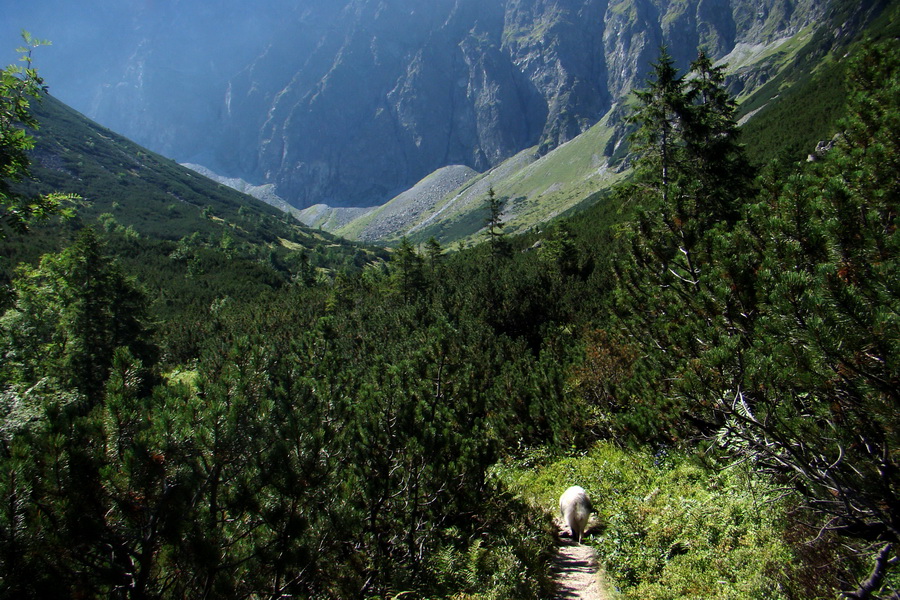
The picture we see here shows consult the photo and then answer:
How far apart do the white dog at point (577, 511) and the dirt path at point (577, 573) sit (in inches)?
7.8

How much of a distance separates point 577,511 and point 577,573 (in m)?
1.03

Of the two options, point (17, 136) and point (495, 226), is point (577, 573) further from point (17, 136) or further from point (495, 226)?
point (495, 226)

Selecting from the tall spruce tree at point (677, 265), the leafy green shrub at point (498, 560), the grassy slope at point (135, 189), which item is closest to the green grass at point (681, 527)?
the tall spruce tree at point (677, 265)

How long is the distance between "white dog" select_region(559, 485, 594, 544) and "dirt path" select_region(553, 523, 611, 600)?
198mm

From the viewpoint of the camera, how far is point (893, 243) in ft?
9.50

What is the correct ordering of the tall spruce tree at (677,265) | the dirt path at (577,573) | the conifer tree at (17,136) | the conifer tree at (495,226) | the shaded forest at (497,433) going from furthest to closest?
1. the conifer tree at (495,226)
2. the conifer tree at (17,136)
3. the dirt path at (577,573)
4. the tall spruce tree at (677,265)
5. the shaded forest at (497,433)

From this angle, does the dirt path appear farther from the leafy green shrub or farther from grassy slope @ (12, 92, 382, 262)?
grassy slope @ (12, 92, 382, 262)

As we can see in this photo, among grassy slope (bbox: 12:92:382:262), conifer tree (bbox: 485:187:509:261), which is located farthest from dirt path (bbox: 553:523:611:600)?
grassy slope (bbox: 12:92:382:262)

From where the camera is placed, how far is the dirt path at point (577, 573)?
5.38 m

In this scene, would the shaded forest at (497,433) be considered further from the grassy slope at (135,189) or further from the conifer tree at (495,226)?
the grassy slope at (135,189)

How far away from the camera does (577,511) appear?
6.82 meters

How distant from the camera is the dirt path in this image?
538 centimetres

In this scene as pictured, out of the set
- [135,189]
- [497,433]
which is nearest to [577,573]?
[497,433]

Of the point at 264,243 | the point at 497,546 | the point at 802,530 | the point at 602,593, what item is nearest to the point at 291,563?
the point at 497,546
